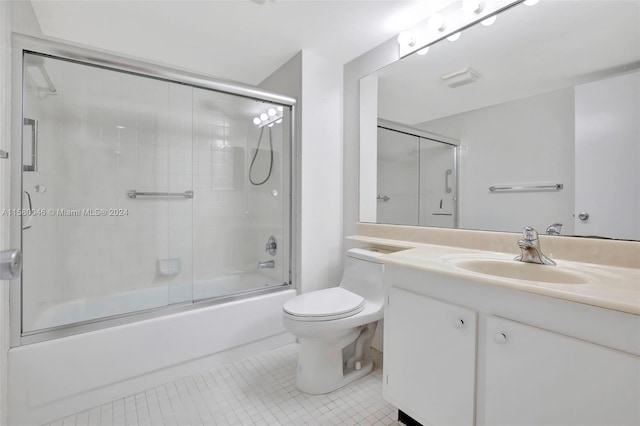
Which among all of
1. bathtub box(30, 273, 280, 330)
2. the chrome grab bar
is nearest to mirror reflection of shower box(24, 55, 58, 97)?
the chrome grab bar

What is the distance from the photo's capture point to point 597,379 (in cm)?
68

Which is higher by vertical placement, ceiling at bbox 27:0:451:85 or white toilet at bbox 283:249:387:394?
ceiling at bbox 27:0:451:85

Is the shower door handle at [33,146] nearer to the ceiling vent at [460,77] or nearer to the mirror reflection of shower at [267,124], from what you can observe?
the mirror reflection of shower at [267,124]

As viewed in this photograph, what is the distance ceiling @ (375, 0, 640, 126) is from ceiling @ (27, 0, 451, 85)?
1.02 feet

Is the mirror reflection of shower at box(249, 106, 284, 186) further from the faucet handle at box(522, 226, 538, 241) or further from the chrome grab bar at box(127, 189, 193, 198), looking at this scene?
the faucet handle at box(522, 226, 538, 241)

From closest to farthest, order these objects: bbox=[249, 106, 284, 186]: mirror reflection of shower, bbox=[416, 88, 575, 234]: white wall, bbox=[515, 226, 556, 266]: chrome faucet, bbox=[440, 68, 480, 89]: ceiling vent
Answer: bbox=[515, 226, 556, 266]: chrome faucet, bbox=[416, 88, 575, 234]: white wall, bbox=[440, 68, 480, 89]: ceiling vent, bbox=[249, 106, 284, 186]: mirror reflection of shower

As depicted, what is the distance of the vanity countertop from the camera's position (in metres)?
→ 0.67

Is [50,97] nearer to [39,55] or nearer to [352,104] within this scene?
[39,55]

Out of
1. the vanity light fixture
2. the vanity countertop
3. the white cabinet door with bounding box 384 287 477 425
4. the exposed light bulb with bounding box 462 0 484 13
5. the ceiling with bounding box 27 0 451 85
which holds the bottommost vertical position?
the white cabinet door with bounding box 384 287 477 425

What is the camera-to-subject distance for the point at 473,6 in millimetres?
1423

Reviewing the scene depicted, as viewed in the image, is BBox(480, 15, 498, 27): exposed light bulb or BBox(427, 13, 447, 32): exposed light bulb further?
BBox(427, 13, 447, 32): exposed light bulb

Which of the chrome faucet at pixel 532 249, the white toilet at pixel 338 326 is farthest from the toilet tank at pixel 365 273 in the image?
the chrome faucet at pixel 532 249

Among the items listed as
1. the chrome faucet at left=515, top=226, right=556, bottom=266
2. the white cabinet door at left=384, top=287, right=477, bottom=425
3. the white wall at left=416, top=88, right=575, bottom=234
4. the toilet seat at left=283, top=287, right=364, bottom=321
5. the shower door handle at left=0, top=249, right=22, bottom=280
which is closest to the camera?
the shower door handle at left=0, top=249, right=22, bottom=280

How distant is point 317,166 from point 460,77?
108 centimetres
